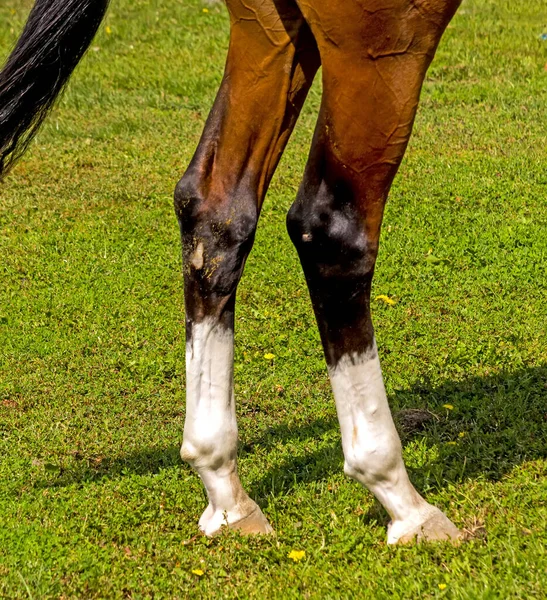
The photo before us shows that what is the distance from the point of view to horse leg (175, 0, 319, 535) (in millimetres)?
3041

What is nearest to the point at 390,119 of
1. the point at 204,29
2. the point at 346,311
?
the point at 346,311

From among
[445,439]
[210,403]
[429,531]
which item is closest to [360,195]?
[210,403]

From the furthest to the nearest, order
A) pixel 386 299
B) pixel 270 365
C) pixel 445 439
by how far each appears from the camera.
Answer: pixel 386 299 → pixel 270 365 → pixel 445 439

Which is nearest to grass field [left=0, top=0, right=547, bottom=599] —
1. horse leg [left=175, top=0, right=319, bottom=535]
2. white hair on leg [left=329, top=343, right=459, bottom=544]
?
white hair on leg [left=329, top=343, right=459, bottom=544]

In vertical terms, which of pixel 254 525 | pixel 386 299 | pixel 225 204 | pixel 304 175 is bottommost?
pixel 386 299

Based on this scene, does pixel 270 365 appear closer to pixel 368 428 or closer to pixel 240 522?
pixel 240 522

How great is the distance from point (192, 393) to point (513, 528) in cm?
110

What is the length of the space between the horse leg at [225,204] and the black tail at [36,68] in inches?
21.6

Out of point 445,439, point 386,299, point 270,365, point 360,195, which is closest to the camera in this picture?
point 360,195

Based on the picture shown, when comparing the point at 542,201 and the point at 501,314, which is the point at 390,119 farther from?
the point at 542,201

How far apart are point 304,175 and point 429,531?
1181 mm

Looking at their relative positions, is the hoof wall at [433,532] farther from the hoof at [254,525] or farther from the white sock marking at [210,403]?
the white sock marking at [210,403]

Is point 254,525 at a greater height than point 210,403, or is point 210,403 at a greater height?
point 210,403

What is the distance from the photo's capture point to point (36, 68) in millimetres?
3254
